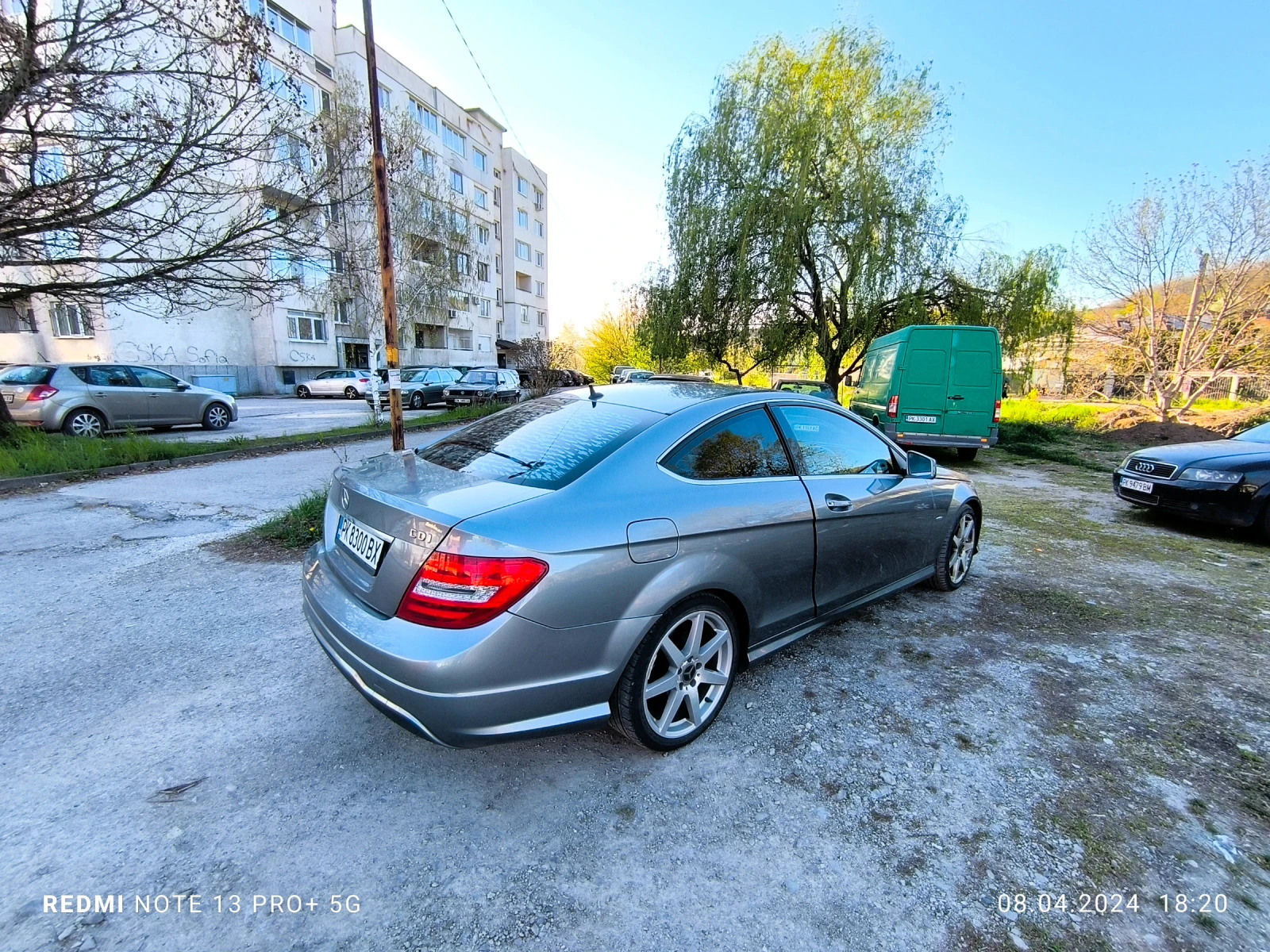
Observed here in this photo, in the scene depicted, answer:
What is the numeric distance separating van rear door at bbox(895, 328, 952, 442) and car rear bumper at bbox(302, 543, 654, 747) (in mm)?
9524

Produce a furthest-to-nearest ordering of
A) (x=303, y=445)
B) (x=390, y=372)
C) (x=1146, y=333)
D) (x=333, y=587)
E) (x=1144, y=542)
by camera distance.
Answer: (x=1146, y=333), (x=303, y=445), (x=390, y=372), (x=1144, y=542), (x=333, y=587)

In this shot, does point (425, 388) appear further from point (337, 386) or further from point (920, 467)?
point (920, 467)

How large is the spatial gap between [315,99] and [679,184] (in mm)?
22824

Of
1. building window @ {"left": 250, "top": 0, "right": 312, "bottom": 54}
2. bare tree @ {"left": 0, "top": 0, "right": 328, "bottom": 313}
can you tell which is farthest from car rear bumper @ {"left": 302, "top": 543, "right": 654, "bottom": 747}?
building window @ {"left": 250, "top": 0, "right": 312, "bottom": 54}

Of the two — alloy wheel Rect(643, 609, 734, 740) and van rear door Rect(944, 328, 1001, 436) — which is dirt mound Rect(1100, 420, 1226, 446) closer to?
van rear door Rect(944, 328, 1001, 436)

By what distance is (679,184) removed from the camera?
16156 millimetres

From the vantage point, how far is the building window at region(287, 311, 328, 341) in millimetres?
27562

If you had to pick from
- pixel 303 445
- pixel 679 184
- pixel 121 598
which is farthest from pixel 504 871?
pixel 679 184

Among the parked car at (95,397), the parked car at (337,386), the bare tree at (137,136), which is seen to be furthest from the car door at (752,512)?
the parked car at (337,386)

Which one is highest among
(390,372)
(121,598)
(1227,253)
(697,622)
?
(1227,253)

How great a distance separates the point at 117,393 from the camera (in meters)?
10.7

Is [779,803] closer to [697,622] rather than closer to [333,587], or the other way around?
[697,622]

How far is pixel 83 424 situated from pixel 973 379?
1648 cm

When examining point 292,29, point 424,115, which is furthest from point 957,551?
point 424,115
